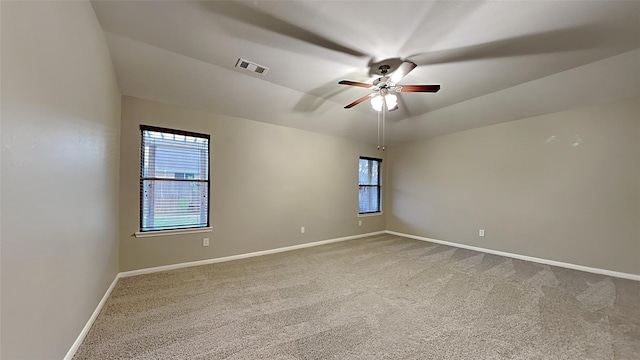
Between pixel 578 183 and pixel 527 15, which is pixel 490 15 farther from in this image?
pixel 578 183

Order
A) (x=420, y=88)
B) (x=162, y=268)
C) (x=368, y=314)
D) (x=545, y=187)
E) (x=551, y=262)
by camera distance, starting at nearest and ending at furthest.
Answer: (x=368, y=314) → (x=420, y=88) → (x=162, y=268) → (x=551, y=262) → (x=545, y=187)

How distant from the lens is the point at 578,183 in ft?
12.5

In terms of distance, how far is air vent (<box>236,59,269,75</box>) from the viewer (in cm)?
298

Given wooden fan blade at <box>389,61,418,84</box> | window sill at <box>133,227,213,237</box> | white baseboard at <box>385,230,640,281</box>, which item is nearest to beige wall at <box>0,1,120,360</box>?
window sill at <box>133,227,213,237</box>

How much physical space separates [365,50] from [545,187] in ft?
12.9

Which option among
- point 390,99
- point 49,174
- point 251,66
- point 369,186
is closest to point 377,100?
point 390,99

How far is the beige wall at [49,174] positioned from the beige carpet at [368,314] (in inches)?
22.7

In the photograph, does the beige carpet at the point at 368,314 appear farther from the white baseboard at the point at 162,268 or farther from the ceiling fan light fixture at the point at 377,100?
the ceiling fan light fixture at the point at 377,100

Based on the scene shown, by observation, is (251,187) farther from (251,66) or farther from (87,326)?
(87,326)

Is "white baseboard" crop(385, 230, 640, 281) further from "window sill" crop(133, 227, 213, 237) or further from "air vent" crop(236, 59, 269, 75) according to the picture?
"air vent" crop(236, 59, 269, 75)

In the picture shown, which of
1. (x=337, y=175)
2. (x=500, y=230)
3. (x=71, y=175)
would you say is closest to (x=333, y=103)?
(x=337, y=175)

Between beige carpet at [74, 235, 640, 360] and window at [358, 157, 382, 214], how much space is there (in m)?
2.62

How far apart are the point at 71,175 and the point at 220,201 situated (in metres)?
2.31

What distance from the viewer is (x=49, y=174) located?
1.42 m
